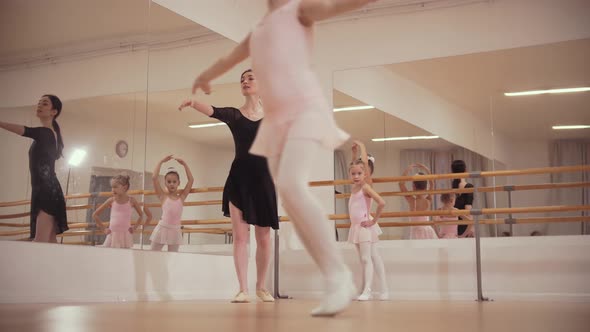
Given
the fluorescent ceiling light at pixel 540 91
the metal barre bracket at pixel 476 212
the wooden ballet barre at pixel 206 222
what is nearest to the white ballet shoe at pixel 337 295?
the wooden ballet barre at pixel 206 222

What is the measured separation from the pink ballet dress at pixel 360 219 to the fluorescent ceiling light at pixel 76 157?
2.31 metres

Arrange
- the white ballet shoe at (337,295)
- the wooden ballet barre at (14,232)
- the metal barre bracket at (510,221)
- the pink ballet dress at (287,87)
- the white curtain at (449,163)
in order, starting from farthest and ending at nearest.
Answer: the white curtain at (449,163) < the metal barre bracket at (510,221) < the wooden ballet barre at (14,232) < the pink ballet dress at (287,87) < the white ballet shoe at (337,295)

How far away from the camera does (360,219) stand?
522 centimetres

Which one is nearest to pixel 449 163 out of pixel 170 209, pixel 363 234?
pixel 363 234

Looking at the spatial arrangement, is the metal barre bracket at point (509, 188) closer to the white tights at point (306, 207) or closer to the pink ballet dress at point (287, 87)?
the pink ballet dress at point (287, 87)

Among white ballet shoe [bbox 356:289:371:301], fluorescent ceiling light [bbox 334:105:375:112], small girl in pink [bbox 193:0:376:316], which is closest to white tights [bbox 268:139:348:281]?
small girl in pink [bbox 193:0:376:316]

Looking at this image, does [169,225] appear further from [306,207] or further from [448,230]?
[306,207]

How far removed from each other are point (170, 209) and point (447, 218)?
234 cm

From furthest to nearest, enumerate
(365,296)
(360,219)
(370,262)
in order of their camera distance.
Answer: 1. (360,219)
2. (370,262)
3. (365,296)

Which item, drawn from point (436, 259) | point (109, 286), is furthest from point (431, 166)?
point (109, 286)

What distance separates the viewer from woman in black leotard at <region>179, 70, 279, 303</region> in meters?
4.08

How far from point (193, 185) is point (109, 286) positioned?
4.11 feet

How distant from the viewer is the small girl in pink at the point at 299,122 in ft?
6.69

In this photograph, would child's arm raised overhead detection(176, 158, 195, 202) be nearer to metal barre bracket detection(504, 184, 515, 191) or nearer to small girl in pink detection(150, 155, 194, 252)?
small girl in pink detection(150, 155, 194, 252)
